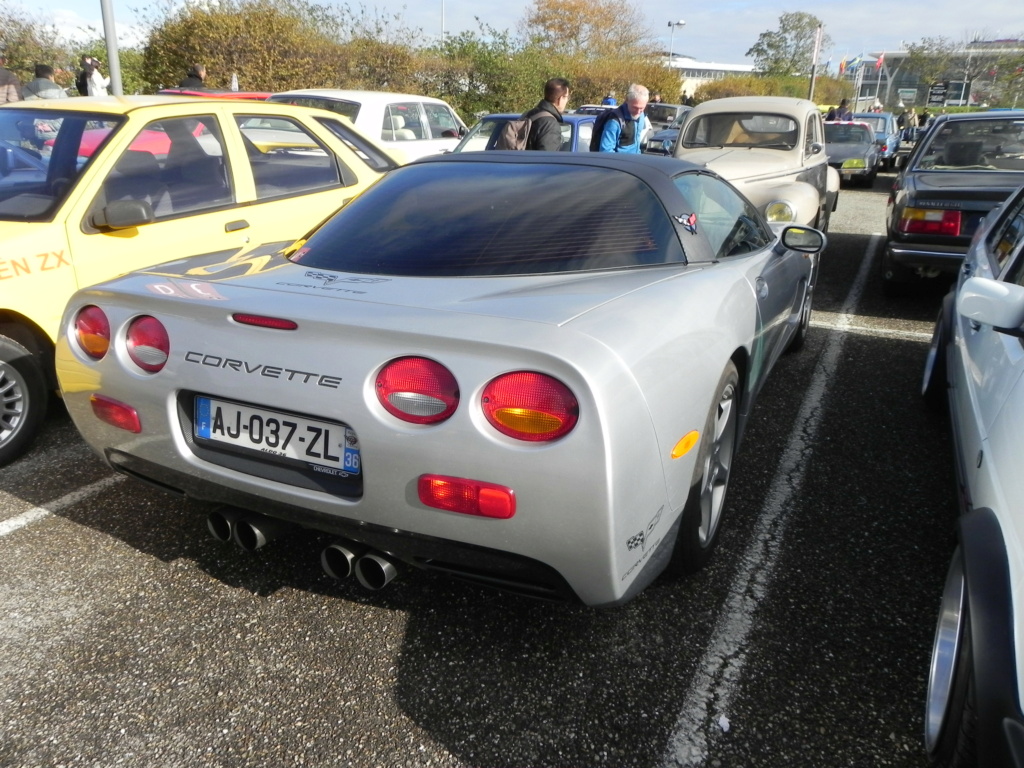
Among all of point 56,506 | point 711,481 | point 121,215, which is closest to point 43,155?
point 121,215

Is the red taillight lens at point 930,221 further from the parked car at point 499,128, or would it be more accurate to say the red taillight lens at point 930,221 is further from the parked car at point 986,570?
the parked car at point 499,128

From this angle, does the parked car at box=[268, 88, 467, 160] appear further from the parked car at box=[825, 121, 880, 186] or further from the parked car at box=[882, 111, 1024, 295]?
the parked car at box=[825, 121, 880, 186]

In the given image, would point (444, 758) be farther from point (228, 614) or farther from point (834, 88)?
point (834, 88)

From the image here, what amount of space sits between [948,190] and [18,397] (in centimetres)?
635

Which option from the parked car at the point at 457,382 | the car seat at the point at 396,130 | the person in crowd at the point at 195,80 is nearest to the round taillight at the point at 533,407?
the parked car at the point at 457,382

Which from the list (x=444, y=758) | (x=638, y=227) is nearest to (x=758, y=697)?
(x=444, y=758)

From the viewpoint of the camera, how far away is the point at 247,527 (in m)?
2.46

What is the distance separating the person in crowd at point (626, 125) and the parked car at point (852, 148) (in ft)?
28.3

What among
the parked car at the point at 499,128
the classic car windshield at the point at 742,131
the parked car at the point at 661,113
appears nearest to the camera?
the classic car windshield at the point at 742,131

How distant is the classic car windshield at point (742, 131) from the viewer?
906 centimetres

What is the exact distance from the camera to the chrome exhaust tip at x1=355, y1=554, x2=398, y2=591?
7.47 feet

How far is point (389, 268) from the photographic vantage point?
265 centimetres

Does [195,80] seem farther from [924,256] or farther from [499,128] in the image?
[924,256]

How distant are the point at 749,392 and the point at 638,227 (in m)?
0.86
